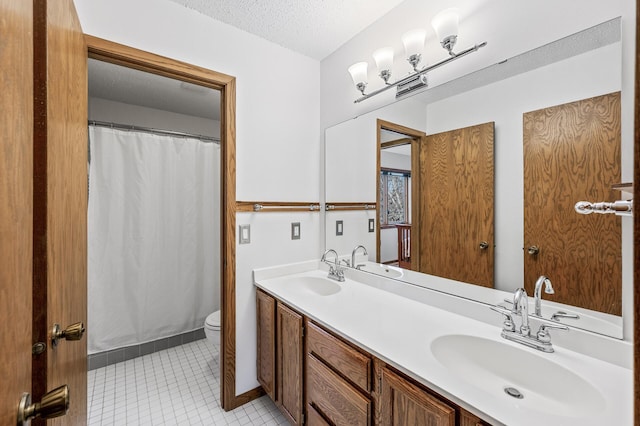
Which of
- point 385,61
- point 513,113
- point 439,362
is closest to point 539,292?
point 439,362

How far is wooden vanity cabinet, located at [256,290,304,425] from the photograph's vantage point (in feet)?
4.68

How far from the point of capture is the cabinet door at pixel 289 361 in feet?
4.65

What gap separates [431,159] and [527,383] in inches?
40.2

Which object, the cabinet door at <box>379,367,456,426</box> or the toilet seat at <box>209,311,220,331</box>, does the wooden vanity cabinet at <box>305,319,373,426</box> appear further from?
the toilet seat at <box>209,311,220,331</box>

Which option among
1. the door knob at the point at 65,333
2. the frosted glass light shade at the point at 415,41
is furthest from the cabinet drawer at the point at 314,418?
the frosted glass light shade at the point at 415,41

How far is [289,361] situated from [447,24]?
1.81 metres

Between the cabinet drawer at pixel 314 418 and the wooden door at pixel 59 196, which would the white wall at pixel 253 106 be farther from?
the cabinet drawer at pixel 314 418

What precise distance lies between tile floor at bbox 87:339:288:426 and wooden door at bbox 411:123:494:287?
4.44 ft

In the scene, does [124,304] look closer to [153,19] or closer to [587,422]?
[153,19]

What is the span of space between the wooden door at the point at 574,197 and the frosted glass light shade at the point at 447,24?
501 millimetres

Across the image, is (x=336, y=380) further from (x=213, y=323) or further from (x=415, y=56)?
(x=415, y=56)

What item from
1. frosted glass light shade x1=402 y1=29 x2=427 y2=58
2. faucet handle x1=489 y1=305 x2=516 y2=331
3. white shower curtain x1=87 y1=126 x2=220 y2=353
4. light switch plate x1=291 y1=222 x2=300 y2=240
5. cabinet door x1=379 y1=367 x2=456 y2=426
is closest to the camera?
cabinet door x1=379 y1=367 x2=456 y2=426

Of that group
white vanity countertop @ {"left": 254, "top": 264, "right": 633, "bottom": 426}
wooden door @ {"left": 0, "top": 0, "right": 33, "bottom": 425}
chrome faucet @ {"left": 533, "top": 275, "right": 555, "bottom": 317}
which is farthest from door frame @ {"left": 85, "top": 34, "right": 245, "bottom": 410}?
chrome faucet @ {"left": 533, "top": 275, "right": 555, "bottom": 317}

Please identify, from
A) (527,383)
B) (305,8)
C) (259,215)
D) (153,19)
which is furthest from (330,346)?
(153,19)
